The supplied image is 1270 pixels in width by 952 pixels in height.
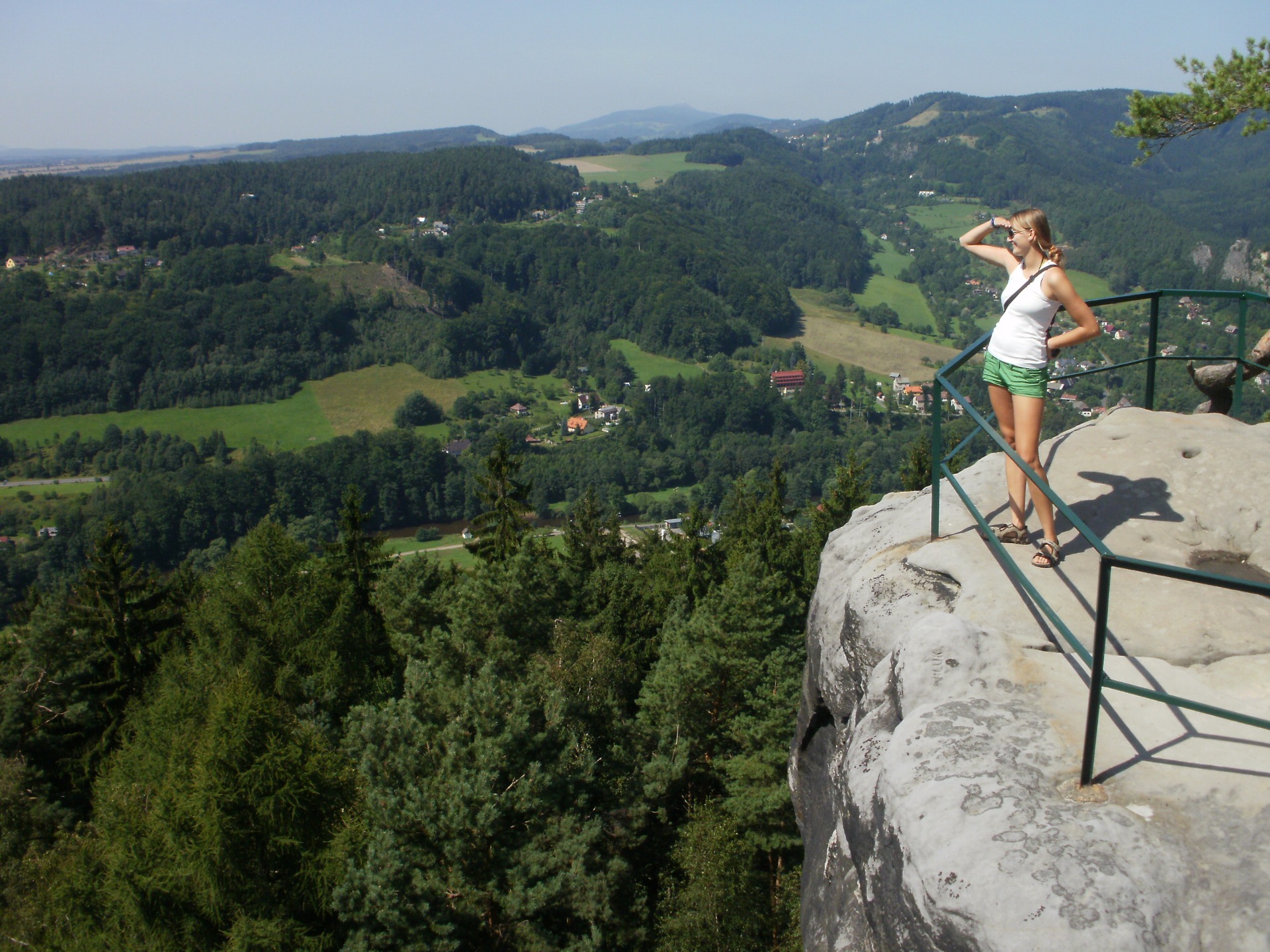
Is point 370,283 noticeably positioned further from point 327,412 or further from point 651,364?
point 651,364

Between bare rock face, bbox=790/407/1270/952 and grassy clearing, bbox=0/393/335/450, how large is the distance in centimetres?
12804

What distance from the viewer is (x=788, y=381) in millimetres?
151250

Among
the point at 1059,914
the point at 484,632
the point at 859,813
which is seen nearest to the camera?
the point at 1059,914

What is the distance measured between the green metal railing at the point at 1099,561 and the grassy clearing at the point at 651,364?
488 feet

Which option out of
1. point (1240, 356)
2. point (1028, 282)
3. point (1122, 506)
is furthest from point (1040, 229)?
point (1240, 356)

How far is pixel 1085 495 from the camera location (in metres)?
7.30

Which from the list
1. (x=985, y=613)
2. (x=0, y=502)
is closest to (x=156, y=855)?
(x=985, y=613)

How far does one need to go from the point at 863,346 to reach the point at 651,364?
42177 mm

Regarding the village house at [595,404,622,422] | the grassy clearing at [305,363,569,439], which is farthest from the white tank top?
the village house at [595,404,622,422]

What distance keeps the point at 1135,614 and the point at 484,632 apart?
19.0 m

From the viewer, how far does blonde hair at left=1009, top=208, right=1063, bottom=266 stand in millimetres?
6234

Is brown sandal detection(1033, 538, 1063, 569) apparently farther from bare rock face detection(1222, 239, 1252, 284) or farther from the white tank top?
bare rock face detection(1222, 239, 1252, 284)

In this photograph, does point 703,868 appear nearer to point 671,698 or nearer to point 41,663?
point 671,698

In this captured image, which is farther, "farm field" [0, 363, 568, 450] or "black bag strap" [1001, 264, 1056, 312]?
"farm field" [0, 363, 568, 450]
